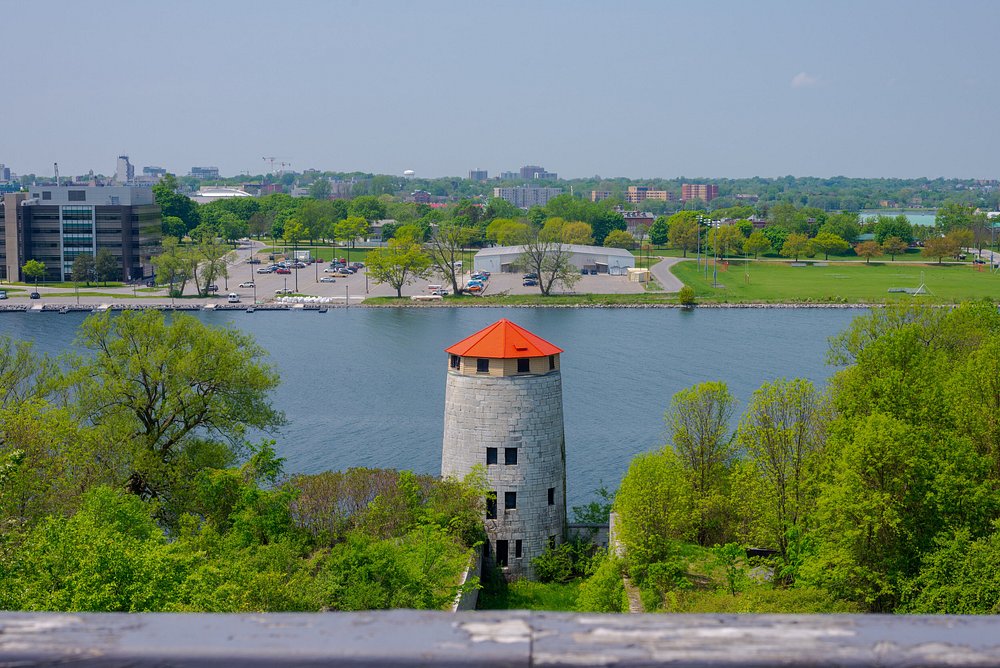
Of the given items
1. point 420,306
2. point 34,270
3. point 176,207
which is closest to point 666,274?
point 420,306

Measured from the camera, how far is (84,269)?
89750 millimetres

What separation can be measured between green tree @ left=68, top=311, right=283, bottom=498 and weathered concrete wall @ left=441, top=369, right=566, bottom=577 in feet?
16.7

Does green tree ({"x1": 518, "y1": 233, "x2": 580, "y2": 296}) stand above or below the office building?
below

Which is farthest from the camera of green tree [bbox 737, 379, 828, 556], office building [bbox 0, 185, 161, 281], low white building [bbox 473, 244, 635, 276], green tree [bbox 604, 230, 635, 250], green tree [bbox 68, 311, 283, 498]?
green tree [bbox 604, 230, 635, 250]

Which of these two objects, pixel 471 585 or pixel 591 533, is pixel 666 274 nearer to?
pixel 591 533

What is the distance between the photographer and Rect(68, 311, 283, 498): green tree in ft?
85.4

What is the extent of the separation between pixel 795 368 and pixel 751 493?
3277cm

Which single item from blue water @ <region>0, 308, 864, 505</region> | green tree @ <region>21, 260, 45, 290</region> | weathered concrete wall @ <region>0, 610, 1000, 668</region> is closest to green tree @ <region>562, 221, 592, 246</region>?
blue water @ <region>0, 308, 864, 505</region>

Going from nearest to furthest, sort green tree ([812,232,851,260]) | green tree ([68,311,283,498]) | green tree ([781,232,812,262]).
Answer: green tree ([68,311,283,498]) → green tree ([781,232,812,262]) → green tree ([812,232,851,260])

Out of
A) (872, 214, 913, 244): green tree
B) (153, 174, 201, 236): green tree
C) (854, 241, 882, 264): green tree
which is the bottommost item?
(854, 241, 882, 264): green tree

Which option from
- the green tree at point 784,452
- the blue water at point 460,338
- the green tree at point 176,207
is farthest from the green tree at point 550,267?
the green tree at point 784,452

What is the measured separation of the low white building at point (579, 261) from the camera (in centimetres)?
10800

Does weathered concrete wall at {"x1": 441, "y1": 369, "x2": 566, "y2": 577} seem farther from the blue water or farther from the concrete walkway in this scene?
the concrete walkway

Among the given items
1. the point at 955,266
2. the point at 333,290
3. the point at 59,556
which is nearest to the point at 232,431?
the point at 59,556
